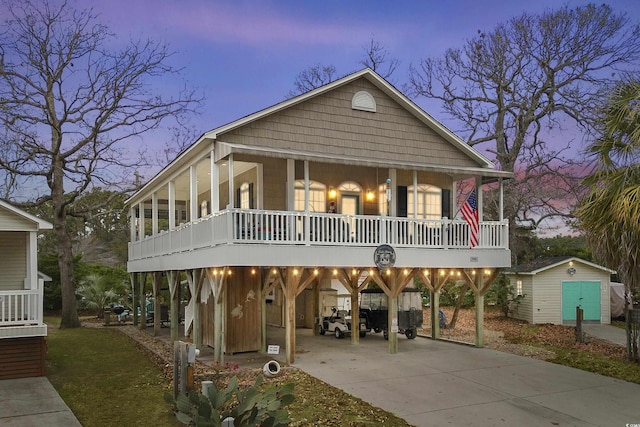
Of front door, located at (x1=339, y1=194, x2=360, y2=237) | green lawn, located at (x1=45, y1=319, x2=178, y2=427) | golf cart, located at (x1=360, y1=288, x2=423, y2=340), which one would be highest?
front door, located at (x1=339, y1=194, x2=360, y2=237)

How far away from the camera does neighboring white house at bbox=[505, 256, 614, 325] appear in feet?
76.5

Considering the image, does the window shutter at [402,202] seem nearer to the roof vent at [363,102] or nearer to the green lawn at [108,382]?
the roof vent at [363,102]

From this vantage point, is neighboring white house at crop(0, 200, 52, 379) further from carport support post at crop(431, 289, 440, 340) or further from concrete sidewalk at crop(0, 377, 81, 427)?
carport support post at crop(431, 289, 440, 340)

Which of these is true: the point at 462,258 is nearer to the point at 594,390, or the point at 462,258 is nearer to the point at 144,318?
the point at 594,390

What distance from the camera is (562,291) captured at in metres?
23.5

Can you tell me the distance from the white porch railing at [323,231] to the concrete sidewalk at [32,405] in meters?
4.86

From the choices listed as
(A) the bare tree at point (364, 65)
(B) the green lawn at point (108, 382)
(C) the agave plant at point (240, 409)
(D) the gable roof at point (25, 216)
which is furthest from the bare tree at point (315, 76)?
(C) the agave plant at point (240, 409)

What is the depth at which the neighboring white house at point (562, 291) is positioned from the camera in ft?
76.5

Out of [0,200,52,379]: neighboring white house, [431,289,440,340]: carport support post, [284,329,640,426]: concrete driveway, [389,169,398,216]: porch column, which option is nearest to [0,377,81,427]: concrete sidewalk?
[0,200,52,379]: neighboring white house

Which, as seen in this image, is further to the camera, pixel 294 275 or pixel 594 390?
pixel 294 275

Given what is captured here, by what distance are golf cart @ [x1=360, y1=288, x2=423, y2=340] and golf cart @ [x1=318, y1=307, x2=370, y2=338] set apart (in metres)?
0.41

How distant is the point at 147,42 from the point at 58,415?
20.6m

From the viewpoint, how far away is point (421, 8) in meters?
30.5

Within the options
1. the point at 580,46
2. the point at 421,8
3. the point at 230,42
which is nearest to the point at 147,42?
the point at 421,8
